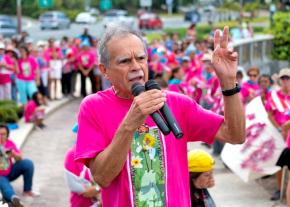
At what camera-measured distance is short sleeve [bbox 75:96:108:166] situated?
3.15 metres

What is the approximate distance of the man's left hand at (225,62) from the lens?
129 inches

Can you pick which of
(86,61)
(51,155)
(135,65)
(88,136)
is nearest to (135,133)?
(88,136)

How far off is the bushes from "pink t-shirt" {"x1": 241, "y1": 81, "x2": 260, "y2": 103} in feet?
17.2

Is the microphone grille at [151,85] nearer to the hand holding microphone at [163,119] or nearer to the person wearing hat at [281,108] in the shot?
the hand holding microphone at [163,119]

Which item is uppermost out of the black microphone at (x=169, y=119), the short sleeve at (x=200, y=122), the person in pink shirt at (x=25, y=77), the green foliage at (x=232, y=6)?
the black microphone at (x=169, y=119)

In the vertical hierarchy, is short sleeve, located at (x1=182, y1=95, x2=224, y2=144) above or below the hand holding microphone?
below

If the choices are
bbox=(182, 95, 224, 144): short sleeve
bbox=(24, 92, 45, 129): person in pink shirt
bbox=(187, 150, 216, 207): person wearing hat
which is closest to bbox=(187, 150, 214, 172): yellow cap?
bbox=(187, 150, 216, 207): person wearing hat

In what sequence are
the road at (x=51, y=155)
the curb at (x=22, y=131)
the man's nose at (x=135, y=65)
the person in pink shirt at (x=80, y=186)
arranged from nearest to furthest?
the man's nose at (x=135, y=65) < the person in pink shirt at (x=80, y=186) < the road at (x=51, y=155) < the curb at (x=22, y=131)

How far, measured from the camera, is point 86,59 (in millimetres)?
18500

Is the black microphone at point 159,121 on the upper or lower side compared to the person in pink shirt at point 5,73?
upper

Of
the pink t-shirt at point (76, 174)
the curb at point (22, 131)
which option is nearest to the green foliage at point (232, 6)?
the curb at point (22, 131)

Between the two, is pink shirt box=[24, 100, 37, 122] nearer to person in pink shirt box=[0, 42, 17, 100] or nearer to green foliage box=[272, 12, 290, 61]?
person in pink shirt box=[0, 42, 17, 100]

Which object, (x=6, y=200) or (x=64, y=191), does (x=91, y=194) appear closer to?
(x=6, y=200)

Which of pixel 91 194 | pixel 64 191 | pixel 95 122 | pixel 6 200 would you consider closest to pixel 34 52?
pixel 64 191
